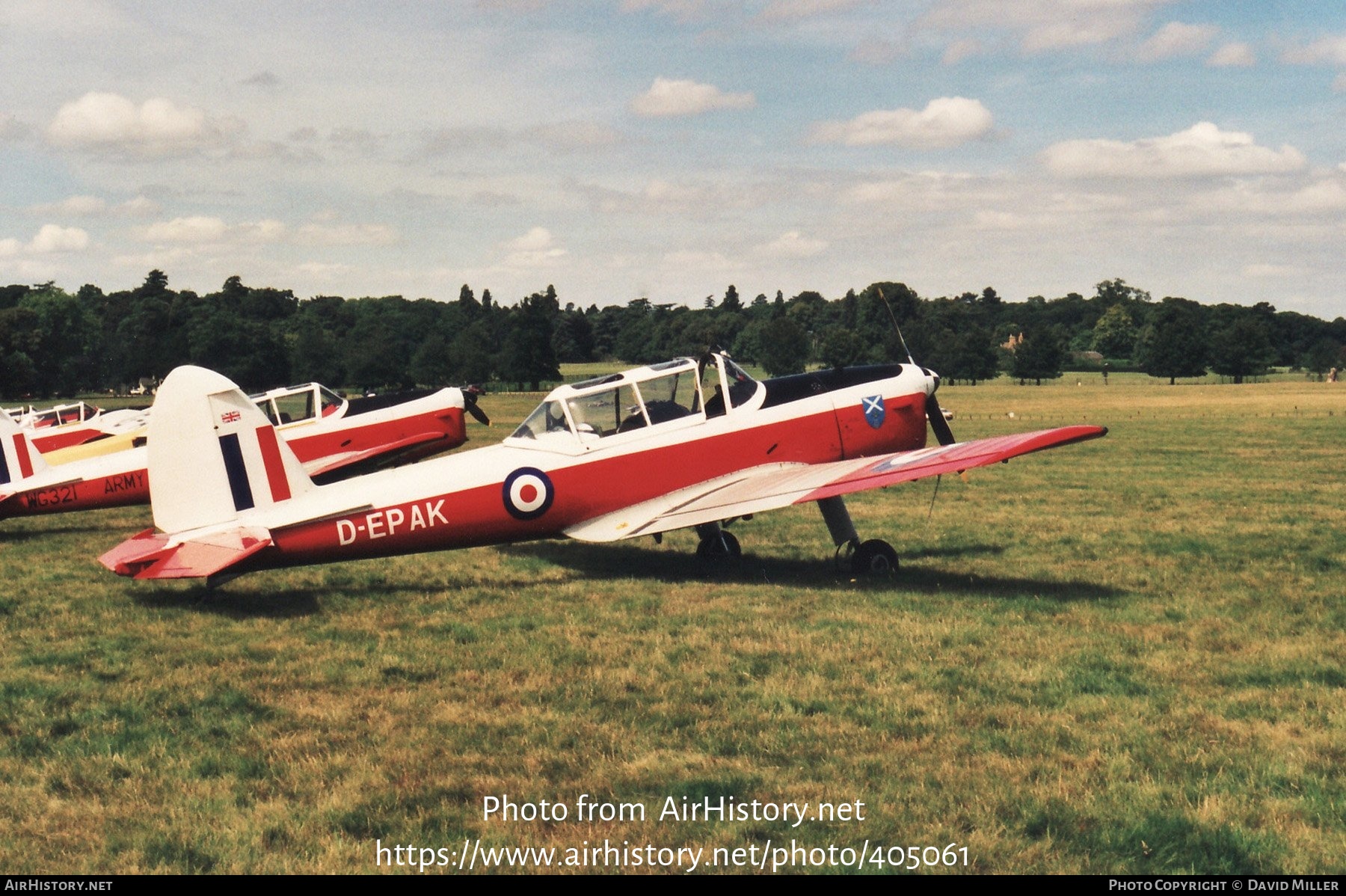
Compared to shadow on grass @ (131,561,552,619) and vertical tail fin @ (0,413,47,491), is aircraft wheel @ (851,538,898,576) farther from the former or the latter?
vertical tail fin @ (0,413,47,491)

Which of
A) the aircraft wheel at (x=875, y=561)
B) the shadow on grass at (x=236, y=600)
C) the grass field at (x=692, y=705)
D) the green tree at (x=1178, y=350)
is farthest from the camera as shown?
the green tree at (x=1178, y=350)

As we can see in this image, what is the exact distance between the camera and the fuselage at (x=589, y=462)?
9.28 metres

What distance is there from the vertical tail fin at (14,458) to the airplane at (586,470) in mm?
6046

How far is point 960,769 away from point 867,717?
2.79 ft

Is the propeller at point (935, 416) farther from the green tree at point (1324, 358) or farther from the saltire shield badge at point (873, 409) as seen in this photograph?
the green tree at point (1324, 358)

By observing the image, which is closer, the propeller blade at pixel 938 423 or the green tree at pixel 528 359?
the propeller blade at pixel 938 423

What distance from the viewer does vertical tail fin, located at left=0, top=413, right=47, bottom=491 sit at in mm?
14117

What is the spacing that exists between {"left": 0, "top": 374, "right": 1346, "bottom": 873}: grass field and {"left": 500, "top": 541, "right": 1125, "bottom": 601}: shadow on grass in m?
0.07

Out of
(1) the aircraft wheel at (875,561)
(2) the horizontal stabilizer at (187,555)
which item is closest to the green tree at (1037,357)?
(1) the aircraft wheel at (875,561)

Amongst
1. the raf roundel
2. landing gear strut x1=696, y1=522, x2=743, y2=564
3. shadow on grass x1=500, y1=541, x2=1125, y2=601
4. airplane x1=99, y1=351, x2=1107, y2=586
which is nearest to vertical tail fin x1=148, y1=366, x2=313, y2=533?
airplane x1=99, y1=351, x2=1107, y2=586

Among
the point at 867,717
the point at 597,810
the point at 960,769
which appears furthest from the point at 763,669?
the point at 597,810

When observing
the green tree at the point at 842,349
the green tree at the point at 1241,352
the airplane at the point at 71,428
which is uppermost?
the green tree at the point at 842,349

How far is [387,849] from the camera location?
439cm

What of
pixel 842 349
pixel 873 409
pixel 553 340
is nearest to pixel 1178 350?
pixel 842 349
